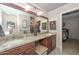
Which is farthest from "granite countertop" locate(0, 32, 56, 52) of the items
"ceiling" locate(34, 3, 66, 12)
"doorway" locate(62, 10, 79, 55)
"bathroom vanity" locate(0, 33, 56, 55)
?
"ceiling" locate(34, 3, 66, 12)

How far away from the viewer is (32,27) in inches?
53.6

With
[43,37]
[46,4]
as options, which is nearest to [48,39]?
[43,37]

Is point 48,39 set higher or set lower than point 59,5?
lower

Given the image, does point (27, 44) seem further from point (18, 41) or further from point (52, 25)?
point (52, 25)

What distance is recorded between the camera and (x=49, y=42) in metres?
1.47

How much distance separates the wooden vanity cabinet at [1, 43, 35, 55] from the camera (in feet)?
3.78

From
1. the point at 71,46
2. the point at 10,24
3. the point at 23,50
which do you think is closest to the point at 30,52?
the point at 23,50

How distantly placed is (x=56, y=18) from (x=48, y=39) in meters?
0.41

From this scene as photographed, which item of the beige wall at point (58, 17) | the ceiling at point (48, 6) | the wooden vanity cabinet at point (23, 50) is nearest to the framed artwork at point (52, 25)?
the beige wall at point (58, 17)

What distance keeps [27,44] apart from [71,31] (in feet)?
2.61

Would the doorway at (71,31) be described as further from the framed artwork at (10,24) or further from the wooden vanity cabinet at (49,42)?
the framed artwork at (10,24)

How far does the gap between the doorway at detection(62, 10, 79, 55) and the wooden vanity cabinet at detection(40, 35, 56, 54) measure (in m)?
0.18

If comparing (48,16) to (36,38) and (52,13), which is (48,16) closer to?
(52,13)

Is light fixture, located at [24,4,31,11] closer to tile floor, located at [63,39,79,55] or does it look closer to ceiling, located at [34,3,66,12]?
ceiling, located at [34,3,66,12]
